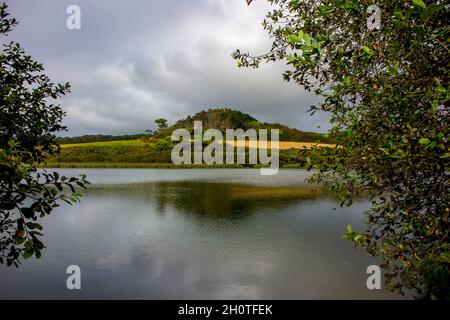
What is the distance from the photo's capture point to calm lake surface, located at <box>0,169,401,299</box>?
51.0ft

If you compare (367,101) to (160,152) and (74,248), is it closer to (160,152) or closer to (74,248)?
(74,248)

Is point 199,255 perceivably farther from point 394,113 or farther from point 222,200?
point 222,200

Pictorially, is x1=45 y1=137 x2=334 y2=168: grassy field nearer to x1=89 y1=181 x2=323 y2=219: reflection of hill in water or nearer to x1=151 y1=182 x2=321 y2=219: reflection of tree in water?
x1=89 y1=181 x2=323 y2=219: reflection of hill in water

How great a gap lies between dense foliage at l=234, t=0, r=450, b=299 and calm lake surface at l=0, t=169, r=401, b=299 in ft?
10.1

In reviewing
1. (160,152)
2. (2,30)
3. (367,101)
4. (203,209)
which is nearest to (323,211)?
(203,209)

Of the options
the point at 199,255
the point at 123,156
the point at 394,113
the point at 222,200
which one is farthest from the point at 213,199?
the point at 123,156

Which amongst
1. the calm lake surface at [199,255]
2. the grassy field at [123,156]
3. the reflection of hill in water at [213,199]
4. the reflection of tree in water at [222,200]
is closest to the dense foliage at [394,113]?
the calm lake surface at [199,255]

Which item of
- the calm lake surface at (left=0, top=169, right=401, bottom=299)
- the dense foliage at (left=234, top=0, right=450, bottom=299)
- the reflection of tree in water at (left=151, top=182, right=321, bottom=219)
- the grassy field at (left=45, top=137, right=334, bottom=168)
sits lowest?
the calm lake surface at (left=0, top=169, right=401, bottom=299)

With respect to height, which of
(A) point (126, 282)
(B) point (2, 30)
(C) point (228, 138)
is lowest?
(A) point (126, 282)

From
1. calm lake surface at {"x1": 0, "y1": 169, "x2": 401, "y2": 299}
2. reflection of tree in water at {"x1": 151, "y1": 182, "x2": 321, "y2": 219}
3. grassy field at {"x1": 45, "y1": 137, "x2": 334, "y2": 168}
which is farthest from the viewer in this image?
grassy field at {"x1": 45, "y1": 137, "x2": 334, "y2": 168}

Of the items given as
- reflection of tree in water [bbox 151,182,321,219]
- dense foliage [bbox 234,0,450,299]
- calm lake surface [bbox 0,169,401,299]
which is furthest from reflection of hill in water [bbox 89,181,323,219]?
dense foliage [bbox 234,0,450,299]

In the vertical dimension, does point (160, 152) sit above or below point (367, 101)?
→ above
